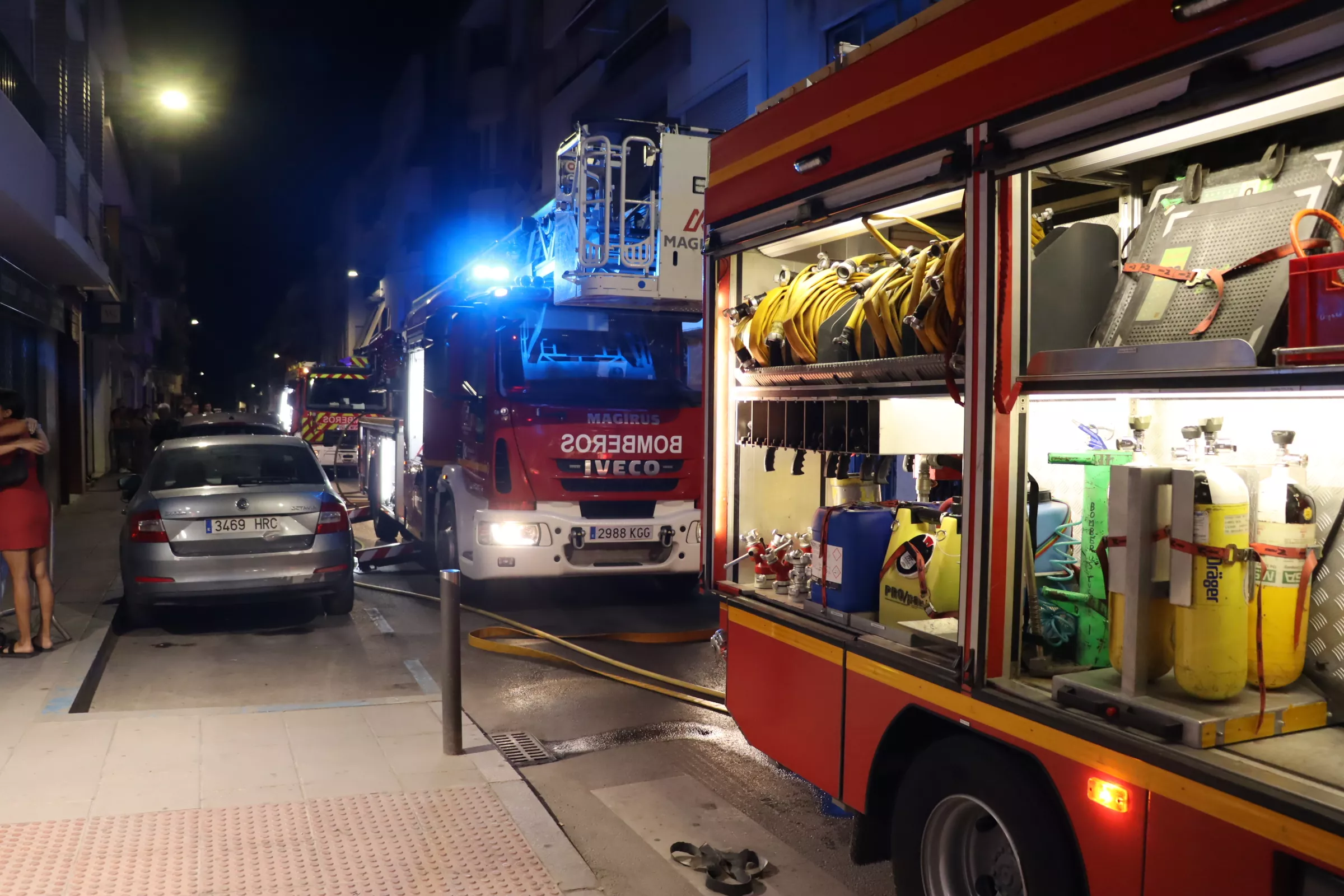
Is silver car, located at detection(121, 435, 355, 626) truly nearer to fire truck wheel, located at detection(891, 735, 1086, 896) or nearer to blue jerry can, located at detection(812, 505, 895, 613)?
blue jerry can, located at detection(812, 505, 895, 613)

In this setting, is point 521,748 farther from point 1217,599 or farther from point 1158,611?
point 1217,599

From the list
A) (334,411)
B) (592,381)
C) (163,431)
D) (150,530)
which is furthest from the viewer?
(334,411)

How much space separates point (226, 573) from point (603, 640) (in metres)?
2.92

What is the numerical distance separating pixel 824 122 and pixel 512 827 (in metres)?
3.13

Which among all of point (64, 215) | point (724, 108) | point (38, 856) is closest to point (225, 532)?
point (38, 856)

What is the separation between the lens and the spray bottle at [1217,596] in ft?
8.90

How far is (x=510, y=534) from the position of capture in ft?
29.0

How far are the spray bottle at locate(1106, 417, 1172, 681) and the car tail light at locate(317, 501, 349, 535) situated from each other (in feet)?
21.9

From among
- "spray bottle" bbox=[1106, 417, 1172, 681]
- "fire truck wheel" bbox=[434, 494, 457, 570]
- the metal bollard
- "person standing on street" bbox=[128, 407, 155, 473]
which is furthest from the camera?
"person standing on street" bbox=[128, 407, 155, 473]

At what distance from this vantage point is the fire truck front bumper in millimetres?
8844

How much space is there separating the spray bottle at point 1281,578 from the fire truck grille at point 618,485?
21.3 ft

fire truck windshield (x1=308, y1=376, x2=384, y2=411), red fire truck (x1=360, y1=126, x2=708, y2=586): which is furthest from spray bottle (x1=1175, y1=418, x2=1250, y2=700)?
fire truck windshield (x1=308, y1=376, x2=384, y2=411)

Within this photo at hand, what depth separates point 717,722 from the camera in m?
6.23

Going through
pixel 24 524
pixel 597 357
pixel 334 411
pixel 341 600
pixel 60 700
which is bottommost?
pixel 60 700
